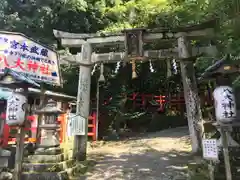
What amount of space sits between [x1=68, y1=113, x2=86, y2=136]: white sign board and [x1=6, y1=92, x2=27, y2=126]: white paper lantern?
123 inches

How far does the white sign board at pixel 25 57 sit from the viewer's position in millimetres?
7391

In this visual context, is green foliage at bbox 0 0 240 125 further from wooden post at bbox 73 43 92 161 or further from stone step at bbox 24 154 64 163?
stone step at bbox 24 154 64 163

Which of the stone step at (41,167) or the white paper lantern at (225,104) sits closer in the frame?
the white paper lantern at (225,104)

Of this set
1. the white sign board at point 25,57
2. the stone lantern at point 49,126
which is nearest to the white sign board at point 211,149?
the stone lantern at point 49,126

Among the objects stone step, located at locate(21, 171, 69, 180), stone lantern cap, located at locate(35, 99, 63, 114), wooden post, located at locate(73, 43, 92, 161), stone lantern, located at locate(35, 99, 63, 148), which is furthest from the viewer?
wooden post, located at locate(73, 43, 92, 161)

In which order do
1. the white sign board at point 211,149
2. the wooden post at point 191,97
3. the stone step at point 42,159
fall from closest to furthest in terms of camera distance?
1. the white sign board at point 211,149
2. the stone step at point 42,159
3. the wooden post at point 191,97

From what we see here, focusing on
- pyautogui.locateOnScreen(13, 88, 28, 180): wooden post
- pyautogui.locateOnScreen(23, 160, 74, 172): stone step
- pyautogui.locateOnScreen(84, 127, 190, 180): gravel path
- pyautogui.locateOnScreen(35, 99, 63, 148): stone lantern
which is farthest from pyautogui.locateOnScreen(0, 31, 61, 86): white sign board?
pyautogui.locateOnScreen(84, 127, 190, 180): gravel path

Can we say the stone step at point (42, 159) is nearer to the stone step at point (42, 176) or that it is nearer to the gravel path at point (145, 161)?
the stone step at point (42, 176)

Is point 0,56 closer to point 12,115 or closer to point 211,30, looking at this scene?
point 12,115

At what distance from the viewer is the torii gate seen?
8.98 meters

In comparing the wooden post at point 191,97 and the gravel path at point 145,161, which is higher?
the wooden post at point 191,97

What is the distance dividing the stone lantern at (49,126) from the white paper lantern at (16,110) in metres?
1.74

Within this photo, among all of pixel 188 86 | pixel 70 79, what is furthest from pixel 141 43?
pixel 70 79

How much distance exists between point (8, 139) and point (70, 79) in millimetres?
6762
